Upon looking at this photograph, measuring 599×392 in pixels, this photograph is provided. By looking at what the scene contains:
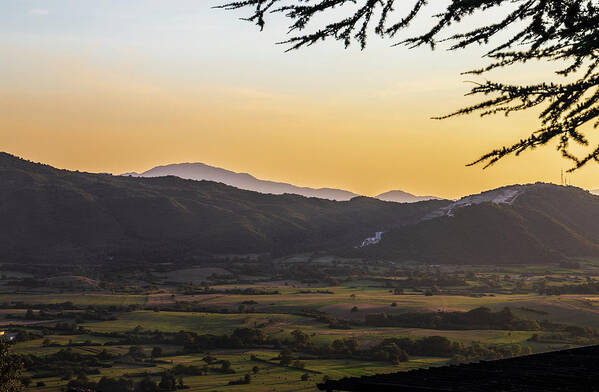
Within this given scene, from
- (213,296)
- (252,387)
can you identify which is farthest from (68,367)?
(213,296)

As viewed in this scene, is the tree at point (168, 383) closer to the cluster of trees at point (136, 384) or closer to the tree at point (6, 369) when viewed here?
the cluster of trees at point (136, 384)

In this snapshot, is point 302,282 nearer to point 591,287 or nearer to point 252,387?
point 591,287

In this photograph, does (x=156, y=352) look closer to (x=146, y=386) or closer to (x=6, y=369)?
(x=146, y=386)

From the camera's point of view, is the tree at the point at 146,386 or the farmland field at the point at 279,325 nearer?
the tree at the point at 146,386

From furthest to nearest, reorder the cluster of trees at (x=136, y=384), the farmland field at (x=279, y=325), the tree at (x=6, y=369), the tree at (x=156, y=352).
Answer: the tree at (x=156, y=352) < the farmland field at (x=279, y=325) < the cluster of trees at (x=136, y=384) < the tree at (x=6, y=369)

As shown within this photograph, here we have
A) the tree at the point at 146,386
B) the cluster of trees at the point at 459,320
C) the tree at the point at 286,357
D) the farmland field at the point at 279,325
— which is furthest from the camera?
the cluster of trees at the point at 459,320

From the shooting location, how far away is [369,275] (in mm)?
175625

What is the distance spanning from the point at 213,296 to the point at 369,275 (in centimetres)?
4660

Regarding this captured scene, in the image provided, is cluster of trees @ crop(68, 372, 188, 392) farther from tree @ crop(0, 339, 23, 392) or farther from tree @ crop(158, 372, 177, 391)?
tree @ crop(0, 339, 23, 392)

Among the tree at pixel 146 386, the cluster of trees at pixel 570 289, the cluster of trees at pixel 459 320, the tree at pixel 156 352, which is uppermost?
the cluster of trees at pixel 570 289

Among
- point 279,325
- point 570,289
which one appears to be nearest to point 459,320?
point 279,325

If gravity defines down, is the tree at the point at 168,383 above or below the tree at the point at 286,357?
below

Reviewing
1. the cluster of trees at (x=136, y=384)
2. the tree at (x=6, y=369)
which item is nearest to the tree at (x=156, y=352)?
the cluster of trees at (x=136, y=384)

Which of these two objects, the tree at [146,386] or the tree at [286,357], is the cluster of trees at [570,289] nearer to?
the tree at [286,357]
